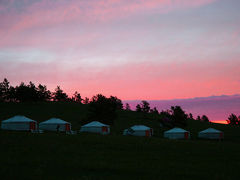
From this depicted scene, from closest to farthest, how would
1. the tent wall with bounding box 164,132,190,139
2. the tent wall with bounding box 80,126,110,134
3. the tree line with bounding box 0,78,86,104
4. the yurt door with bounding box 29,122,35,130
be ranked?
the yurt door with bounding box 29,122,35,130
the tent wall with bounding box 80,126,110,134
the tent wall with bounding box 164,132,190,139
the tree line with bounding box 0,78,86,104

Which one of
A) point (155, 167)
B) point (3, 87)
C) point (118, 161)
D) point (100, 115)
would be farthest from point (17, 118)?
point (3, 87)

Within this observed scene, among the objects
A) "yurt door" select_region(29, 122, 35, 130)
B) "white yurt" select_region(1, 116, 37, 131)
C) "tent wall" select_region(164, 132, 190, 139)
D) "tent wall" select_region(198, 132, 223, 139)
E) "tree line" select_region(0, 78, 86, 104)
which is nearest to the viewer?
"white yurt" select_region(1, 116, 37, 131)

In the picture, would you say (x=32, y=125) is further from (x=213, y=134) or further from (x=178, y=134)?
(x=213, y=134)

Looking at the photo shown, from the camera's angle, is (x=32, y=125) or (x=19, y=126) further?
(x=32, y=125)

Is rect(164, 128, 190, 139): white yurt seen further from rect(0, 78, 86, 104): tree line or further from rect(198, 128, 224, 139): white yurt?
rect(0, 78, 86, 104): tree line

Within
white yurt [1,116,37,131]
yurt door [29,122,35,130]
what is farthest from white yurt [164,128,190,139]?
white yurt [1,116,37,131]

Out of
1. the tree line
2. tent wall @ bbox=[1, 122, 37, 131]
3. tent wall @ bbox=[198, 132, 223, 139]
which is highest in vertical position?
the tree line

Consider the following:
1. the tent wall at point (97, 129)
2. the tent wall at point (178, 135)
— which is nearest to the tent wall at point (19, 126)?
the tent wall at point (97, 129)

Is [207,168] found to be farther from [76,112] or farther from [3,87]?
[3,87]

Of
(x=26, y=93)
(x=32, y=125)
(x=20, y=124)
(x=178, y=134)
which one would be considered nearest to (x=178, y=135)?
(x=178, y=134)

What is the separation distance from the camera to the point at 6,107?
91.4 metres

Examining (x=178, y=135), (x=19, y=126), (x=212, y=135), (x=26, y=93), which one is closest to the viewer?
(x=19, y=126)

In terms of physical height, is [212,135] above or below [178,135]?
below

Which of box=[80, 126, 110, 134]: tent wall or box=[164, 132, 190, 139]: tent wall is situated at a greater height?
box=[80, 126, 110, 134]: tent wall
